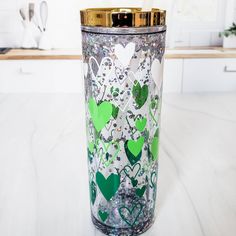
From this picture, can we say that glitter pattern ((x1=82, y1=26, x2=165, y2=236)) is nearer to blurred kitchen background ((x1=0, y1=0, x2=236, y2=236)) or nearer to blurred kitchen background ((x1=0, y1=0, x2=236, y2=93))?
blurred kitchen background ((x1=0, y1=0, x2=236, y2=236))

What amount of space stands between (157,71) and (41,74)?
1.38 metres

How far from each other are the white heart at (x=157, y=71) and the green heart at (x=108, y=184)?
0.55 ft

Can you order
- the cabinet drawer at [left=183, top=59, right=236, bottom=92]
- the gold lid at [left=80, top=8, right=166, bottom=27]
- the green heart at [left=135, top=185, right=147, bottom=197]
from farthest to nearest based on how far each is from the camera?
the cabinet drawer at [left=183, top=59, right=236, bottom=92] < the green heart at [left=135, top=185, right=147, bottom=197] < the gold lid at [left=80, top=8, right=166, bottom=27]

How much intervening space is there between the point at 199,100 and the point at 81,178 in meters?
0.79

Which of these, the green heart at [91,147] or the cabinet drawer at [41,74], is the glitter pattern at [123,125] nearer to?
the green heart at [91,147]

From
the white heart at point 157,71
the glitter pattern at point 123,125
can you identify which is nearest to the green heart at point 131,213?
the glitter pattern at point 123,125

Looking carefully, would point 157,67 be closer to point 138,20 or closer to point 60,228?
point 138,20

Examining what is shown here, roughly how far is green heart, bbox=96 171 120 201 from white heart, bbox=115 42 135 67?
19cm

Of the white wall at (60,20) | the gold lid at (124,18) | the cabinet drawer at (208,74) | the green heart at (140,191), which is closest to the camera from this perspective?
the gold lid at (124,18)

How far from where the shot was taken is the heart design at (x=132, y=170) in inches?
22.0

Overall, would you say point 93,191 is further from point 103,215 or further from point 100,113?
point 100,113

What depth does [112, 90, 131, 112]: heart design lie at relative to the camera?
516 millimetres

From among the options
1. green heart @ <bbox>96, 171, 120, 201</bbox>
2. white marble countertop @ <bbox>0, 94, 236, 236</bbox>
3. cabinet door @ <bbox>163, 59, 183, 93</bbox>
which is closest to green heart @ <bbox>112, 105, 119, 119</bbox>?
green heart @ <bbox>96, 171, 120, 201</bbox>

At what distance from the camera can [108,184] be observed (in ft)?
1.87
